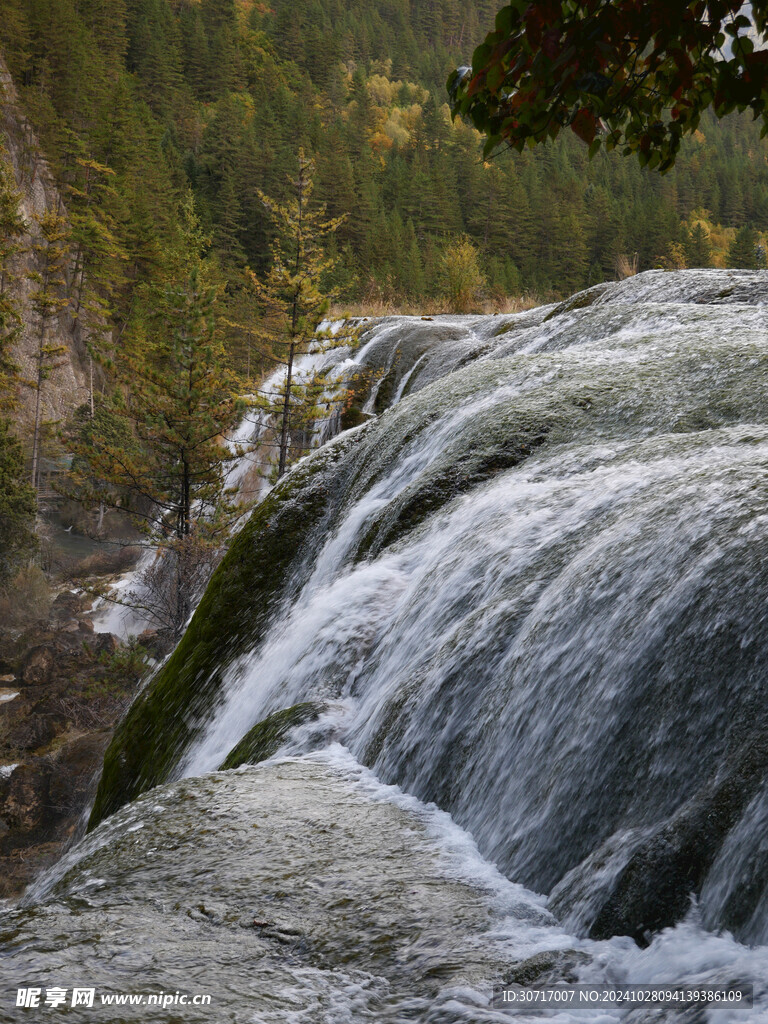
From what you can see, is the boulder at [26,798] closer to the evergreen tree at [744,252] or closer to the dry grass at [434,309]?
the dry grass at [434,309]

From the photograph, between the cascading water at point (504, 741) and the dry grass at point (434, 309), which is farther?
the dry grass at point (434, 309)

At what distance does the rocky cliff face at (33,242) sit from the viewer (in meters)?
39.3

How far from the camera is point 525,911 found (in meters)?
2.23

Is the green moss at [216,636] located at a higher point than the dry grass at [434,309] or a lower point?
lower

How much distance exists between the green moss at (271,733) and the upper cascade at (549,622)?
17mm

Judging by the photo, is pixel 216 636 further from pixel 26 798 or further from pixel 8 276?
pixel 8 276

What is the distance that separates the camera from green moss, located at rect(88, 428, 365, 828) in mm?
5822

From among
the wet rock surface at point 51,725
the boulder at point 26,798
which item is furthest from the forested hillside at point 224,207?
the boulder at point 26,798

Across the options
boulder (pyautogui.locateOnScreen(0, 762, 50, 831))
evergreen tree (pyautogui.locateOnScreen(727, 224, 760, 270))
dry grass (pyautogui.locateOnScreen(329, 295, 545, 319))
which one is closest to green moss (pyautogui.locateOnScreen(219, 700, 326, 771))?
boulder (pyautogui.locateOnScreen(0, 762, 50, 831))

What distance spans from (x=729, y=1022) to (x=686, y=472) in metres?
2.38

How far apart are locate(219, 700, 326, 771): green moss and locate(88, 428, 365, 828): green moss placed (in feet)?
4.46

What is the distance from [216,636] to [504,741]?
3.85 m

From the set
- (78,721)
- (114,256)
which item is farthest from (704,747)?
(114,256)

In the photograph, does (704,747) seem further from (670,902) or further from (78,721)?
(78,721)
